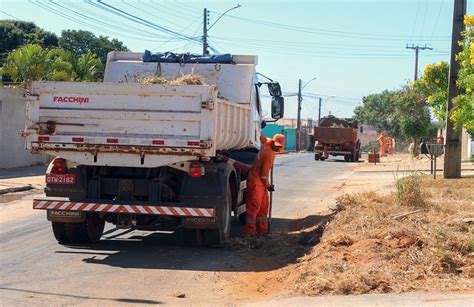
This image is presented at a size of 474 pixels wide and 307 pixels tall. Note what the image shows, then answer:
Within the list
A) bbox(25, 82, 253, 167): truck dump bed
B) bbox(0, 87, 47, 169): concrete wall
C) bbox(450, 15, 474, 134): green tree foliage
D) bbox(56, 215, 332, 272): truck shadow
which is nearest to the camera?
bbox(56, 215, 332, 272): truck shadow

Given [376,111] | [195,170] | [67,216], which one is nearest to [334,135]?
[195,170]

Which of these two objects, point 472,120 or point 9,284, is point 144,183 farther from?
point 472,120

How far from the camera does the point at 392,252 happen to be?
775 cm

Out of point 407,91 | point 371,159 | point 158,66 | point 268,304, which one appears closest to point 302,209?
point 158,66

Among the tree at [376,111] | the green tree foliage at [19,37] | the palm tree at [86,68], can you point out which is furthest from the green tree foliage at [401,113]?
the green tree foliage at [19,37]

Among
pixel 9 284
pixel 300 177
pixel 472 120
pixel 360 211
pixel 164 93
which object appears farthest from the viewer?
pixel 300 177

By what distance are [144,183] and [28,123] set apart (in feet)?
6.04

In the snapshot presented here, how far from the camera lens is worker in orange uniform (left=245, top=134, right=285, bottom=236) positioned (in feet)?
35.1

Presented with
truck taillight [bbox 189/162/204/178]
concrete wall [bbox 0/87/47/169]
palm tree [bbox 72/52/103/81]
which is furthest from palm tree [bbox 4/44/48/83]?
truck taillight [bbox 189/162/204/178]

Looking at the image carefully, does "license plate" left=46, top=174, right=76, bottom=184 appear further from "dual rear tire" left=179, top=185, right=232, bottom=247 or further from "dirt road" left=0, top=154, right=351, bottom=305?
"dual rear tire" left=179, top=185, right=232, bottom=247

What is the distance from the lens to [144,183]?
9.34 m

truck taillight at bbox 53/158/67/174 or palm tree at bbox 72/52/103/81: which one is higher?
palm tree at bbox 72/52/103/81

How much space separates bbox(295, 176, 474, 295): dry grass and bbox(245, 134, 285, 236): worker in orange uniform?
3.84ft

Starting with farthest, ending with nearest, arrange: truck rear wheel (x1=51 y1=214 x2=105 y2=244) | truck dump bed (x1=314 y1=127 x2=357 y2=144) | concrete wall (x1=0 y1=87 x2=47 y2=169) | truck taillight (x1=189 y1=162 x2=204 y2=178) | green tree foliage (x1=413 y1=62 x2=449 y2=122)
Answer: truck dump bed (x1=314 y1=127 x2=357 y2=144), concrete wall (x1=0 y1=87 x2=47 y2=169), green tree foliage (x1=413 y1=62 x2=449 y2=122), truck rear wheel (x1=51 y1=214 x2=105 y2=244), truck taillight (x1=189 y1=162 x2=204 y2=178)
